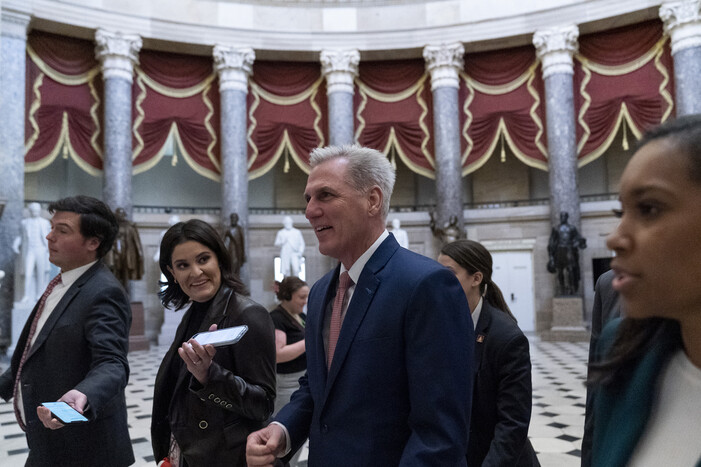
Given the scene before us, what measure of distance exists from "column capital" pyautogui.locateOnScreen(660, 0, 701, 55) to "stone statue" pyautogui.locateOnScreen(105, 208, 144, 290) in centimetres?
1333

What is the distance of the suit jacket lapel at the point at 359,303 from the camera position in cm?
160

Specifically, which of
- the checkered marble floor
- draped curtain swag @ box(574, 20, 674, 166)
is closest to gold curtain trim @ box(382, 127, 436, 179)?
draped curtain swag @ box(574, 20, 674, 166)

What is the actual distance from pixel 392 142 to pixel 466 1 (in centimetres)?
426

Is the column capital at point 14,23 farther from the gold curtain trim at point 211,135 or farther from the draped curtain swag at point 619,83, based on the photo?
the draped curtain swag at point 619,83

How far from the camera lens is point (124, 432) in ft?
8.42

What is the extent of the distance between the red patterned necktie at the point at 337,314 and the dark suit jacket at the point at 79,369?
1040mm

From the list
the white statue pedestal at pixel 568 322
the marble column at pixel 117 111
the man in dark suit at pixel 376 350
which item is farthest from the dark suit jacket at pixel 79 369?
the white statue pedestal at pixel 568 322

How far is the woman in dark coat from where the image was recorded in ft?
6.77

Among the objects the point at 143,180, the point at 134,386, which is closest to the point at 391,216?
the point at 143,180

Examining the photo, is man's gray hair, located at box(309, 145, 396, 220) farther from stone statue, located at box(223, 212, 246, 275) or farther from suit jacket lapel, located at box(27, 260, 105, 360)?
stone statue, located at box(223, 212, 246, 275)

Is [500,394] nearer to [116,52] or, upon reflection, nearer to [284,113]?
[116,52]

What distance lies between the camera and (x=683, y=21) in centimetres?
1382

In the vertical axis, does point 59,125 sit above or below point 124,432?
above

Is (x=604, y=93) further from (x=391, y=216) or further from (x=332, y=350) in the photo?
(x=332, y=350)
